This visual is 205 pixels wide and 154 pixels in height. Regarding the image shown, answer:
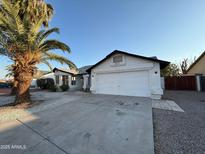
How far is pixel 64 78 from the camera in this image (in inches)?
691

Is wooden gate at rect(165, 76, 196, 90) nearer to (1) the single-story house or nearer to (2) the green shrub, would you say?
(1) the single-story house

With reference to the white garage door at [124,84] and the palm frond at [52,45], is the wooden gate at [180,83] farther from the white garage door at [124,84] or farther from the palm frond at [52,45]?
the palm frond at [52,45]

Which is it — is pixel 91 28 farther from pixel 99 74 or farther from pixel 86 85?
pixel 86 85

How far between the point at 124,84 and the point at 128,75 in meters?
1.02

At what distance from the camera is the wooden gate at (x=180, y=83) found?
14.8m

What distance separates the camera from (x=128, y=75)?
425 inches

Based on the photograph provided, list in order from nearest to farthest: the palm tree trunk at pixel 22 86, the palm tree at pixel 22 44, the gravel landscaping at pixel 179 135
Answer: the gravel landscaping at pixel 179 135 → the palm tree at pixel 22 44 → the palm tree trunk at pixel 22 86

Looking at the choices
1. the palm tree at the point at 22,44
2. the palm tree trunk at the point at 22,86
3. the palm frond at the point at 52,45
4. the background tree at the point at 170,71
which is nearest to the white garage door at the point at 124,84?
the palm frond at the point at 52,45

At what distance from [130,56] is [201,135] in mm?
8382

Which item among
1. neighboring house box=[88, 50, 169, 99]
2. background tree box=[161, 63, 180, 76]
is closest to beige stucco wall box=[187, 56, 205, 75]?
background tree box=[161, 63, 180, 76]

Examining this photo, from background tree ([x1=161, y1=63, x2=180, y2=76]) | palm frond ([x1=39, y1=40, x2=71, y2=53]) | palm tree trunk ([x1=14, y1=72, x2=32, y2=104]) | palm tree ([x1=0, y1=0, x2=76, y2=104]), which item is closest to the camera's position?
palm tree ([x1=0, y1=0, x2=76, y2=104])

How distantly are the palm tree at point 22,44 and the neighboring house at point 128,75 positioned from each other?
18.1 feet

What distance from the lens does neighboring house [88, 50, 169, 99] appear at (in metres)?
9.27

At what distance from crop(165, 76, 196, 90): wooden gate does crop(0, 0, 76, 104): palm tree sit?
1653cm
